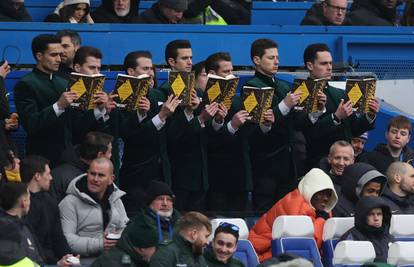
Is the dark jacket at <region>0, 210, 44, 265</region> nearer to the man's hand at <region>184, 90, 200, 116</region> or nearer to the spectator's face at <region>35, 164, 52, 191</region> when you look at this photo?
the spectator's face at <region>35, 164, 52, 191</region>

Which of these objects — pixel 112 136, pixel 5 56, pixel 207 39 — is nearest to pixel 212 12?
pixel 207 39

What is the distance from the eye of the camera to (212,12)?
2091 centimetres

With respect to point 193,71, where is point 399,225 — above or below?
below

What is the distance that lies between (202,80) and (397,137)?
6.65 feet

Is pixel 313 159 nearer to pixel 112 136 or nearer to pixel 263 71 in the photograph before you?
pixel 263 71

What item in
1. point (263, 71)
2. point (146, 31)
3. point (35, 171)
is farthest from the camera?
point (146, 31)

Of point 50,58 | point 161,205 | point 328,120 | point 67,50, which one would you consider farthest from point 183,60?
point 161,205

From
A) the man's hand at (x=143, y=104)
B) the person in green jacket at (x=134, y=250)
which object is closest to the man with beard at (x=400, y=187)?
the man's hand at (x=143, y=104)

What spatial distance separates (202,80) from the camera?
1770 cm

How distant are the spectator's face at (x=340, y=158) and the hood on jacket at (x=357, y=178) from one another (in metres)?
0.36

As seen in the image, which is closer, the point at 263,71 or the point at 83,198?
the point at 83,198

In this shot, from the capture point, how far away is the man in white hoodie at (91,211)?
605 inches

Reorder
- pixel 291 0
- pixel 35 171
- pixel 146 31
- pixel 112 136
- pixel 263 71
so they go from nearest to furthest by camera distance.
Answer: pixel 35 171
pixel 112 136
pixel 263 71
pixel 146 31
pixel 291 0

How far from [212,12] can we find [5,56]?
9.43 feet
